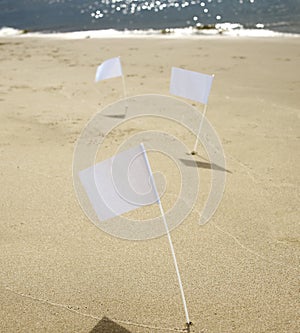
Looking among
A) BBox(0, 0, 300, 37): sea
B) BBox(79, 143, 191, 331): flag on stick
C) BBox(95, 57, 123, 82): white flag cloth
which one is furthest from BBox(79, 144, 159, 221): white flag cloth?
BBox(0, 0, 300, 37): sea

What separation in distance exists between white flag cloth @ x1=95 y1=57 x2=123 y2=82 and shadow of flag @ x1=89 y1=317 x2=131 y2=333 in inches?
115

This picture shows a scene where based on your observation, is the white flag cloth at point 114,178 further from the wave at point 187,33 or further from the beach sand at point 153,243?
the wave at point 187,33

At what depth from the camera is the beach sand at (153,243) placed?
2.07 meters

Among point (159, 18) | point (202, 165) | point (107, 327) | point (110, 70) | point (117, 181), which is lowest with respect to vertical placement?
point (107, 327)

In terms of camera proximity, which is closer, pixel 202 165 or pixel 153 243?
pixel 153 243

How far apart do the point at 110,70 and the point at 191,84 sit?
1381mm

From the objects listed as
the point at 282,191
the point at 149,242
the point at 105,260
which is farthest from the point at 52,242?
the point at 282,191

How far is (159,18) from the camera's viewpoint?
51.1ft

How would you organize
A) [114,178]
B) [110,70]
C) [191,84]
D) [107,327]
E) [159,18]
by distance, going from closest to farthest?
1. [107,327]
2. [114,178]
3. [191,84]
4. [110,70]
5. [159,18]

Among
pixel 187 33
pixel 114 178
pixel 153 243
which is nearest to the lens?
pixel 114 178

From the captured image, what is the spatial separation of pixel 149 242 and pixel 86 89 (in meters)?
4.01

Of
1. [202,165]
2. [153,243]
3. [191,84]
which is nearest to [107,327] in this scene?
[153,243]

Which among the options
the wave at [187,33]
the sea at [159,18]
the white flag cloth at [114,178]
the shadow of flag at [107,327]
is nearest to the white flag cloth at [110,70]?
the white flag cloth at [114,178]

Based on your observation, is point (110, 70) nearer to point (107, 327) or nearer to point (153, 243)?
point (153, 243)
